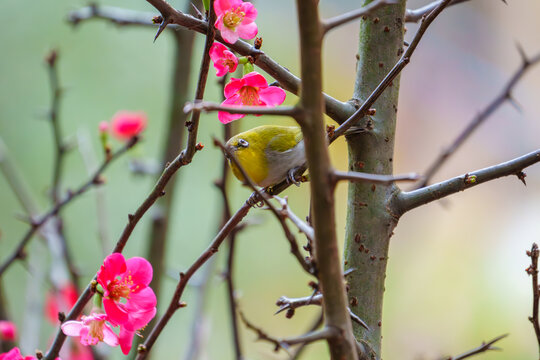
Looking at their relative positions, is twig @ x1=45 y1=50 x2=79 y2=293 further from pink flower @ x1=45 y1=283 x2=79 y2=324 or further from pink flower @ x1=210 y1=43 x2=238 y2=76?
pink flower @ x1=210 y1=43 x2=238 y2=76

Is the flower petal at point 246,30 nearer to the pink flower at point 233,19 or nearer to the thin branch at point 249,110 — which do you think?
the pink flower at point 233,19

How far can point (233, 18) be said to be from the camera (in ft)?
1.40

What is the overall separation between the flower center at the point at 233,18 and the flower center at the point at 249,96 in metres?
0.06

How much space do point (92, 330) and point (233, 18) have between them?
293 millimetres

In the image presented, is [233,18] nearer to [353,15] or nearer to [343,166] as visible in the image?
[353,15]

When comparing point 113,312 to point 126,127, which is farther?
point 126,127

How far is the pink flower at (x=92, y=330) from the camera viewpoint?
43 cm

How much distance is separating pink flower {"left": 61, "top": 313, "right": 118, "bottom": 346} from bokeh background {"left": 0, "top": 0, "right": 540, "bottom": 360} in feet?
4.22

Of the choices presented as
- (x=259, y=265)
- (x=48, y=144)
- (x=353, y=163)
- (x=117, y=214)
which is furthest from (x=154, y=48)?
(x=353, y=163)

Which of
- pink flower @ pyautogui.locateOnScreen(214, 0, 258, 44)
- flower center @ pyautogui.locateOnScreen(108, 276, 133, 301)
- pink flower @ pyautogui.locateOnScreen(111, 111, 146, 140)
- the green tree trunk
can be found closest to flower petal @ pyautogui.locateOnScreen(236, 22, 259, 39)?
pink flower @ pyautogui.locateOnScreen(214, 0, 258, 44)

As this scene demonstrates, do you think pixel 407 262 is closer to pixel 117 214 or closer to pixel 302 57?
pixel 117 214

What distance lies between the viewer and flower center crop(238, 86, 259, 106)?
0.47 metres

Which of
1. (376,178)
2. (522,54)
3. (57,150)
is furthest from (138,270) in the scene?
(522,54)

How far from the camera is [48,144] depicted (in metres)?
1.97
